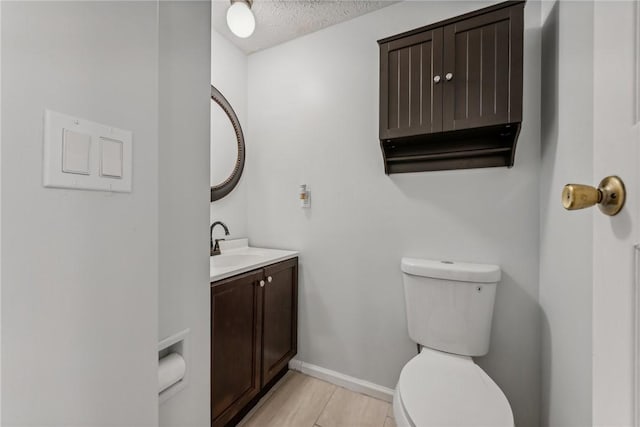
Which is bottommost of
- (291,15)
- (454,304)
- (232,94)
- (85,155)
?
(454,304)

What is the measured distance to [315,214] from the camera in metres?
1.75

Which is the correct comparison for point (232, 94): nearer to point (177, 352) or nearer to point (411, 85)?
point (411, 85)

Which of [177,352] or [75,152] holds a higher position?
[75,152]

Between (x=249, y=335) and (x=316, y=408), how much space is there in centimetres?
59

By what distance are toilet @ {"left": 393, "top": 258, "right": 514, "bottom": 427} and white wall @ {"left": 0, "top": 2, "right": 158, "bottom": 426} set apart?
0.86 m

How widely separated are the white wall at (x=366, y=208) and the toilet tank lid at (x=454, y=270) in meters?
0.09

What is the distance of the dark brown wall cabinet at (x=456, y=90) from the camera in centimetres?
112

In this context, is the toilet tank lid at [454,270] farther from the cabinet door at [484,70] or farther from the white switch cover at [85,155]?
the white switch cover at [85,155]

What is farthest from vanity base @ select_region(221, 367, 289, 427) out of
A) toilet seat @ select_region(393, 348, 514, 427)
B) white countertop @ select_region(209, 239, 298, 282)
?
toilet seat @ select_region(393, 348, 514, 427)

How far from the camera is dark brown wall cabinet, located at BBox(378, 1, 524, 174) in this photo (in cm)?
112

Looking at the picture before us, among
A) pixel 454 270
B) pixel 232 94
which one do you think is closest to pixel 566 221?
pixel 454 270

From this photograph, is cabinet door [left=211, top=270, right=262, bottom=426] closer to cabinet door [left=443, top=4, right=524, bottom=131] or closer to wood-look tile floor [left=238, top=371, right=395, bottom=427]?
wood-look tile floor [left=238, top=371, right=395, bottom=427]

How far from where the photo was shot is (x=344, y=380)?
1.66 metres

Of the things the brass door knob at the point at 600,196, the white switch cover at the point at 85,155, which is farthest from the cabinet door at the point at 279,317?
the brass door knob at the point at 600,196
